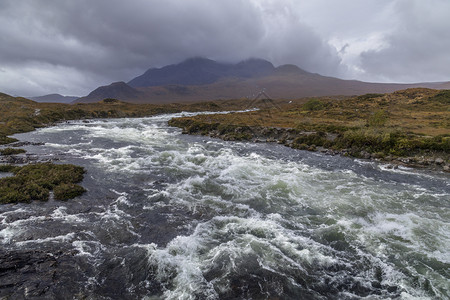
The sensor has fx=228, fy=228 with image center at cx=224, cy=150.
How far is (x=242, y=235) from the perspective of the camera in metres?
10.5

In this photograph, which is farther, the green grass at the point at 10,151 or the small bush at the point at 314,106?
the small bush at the point at 314,106

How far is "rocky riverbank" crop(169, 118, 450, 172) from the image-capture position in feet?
70.0

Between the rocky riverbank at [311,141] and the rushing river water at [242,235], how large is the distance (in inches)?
115

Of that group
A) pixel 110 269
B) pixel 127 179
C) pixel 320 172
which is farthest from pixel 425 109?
pixel 110 269

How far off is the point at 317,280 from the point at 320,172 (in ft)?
43.1

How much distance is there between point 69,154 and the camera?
76.5ft

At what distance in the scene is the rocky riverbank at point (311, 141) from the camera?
2133cm

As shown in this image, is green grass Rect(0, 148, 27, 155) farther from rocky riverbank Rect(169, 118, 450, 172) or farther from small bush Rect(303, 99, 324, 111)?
small bush Rect(303, 99, 324, 111)

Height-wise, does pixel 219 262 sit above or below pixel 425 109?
below

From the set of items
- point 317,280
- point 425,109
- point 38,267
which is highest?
point 425,109

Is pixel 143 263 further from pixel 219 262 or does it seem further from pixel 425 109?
pixel 425 109

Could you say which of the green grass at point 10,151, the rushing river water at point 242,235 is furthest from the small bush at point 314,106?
the green grass at point 10,151

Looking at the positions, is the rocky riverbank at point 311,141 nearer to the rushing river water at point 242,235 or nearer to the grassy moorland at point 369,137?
the grassy moorland at point 369,137

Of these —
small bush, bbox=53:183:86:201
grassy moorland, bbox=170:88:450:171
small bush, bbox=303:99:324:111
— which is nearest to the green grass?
small bush, bbox=53:183:86:201
